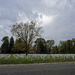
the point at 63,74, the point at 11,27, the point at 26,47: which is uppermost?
the point at 11,27

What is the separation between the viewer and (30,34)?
25547mm

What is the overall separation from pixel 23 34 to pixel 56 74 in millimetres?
20889

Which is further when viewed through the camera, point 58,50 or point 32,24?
point 58,50


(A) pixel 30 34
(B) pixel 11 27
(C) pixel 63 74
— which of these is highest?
(B) pixel 11 27

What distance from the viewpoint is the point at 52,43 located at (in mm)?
65812

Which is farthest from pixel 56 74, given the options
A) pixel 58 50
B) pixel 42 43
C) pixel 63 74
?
pixel 58 50

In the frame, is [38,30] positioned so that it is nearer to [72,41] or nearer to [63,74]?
[63,74]

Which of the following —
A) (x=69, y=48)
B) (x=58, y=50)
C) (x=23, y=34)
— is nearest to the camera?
(x=23, y=34)

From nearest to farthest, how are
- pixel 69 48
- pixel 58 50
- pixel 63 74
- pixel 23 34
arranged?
pixel 63 74 < pixel 23 34 < pixel 69 48 < pixel 58 50

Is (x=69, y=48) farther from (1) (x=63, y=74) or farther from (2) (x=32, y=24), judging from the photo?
(1) (x=63, y=74)

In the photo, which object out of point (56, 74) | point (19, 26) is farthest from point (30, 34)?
point (56, 74)

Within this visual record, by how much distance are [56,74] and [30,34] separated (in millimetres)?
20561

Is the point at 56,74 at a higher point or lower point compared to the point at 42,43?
lower

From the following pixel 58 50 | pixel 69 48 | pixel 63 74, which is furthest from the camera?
pixel 58 50
